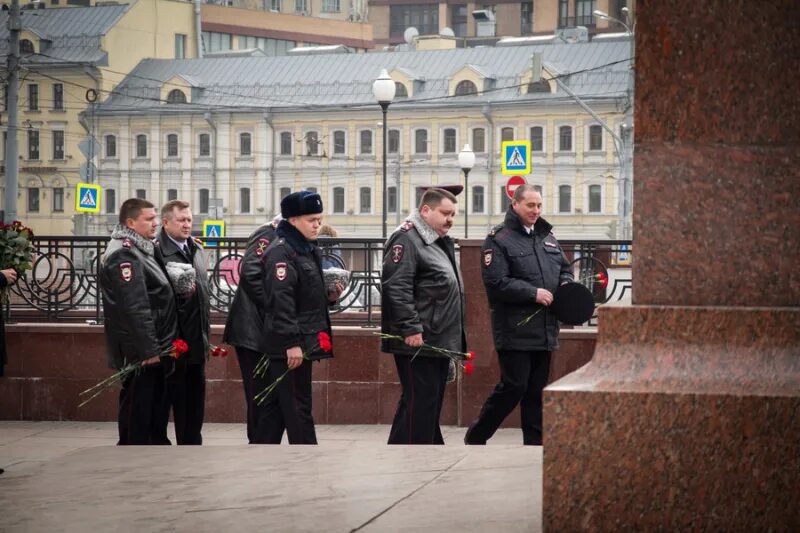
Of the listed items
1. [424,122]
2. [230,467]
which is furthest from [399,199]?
[230,467]

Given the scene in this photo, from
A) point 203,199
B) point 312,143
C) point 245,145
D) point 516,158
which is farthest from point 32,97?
point 516,158

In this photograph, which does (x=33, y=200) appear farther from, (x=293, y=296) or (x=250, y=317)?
(x=293, y=296)

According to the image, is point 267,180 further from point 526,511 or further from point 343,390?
point 526,511

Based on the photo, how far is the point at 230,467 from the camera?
19.6 ft

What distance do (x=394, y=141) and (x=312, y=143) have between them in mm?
3665

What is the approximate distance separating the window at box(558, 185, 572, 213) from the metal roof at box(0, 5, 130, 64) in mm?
22115

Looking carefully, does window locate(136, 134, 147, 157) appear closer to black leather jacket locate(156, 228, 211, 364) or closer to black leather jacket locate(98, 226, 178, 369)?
black leather jacket locate(156, 228, 211, 364)

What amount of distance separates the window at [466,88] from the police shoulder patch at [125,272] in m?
62.0

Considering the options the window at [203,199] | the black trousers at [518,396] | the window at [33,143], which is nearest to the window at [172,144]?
the window at [203,199]

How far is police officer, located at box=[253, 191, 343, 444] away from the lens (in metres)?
8.16

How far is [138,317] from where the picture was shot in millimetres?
8336

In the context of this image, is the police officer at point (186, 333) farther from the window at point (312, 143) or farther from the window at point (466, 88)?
the window at point (312, 143)

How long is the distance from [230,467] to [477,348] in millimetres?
5437

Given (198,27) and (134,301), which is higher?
(198,27)
